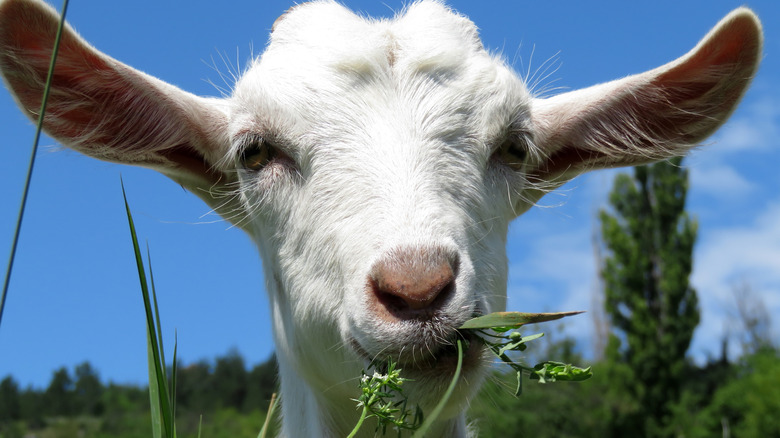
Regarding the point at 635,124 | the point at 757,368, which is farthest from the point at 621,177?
the point at 635,124

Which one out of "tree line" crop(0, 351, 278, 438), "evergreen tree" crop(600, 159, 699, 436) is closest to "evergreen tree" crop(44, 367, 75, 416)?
"tree line" crop(0, 351, 278, 438)

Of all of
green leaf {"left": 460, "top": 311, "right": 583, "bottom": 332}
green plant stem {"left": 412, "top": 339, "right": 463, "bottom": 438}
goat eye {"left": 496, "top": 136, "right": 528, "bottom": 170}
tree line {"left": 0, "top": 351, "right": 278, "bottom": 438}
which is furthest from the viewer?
tree line {"left": 0, "top": 351, "right": 278, "bottom": 438}

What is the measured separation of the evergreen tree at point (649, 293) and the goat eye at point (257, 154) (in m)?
46.6

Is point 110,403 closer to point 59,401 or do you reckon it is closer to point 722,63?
Result: point 59,401

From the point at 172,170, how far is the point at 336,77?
3.35ft

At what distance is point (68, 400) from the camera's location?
165ft

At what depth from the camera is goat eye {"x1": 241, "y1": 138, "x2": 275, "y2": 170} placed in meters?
3.40

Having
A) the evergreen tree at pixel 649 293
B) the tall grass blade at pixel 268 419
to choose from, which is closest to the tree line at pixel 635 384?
the evergreen tree at pixel 649 293

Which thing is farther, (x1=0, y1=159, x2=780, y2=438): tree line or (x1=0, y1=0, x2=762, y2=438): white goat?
(x1=0, y1=159, x2=780, y2=438): tree line

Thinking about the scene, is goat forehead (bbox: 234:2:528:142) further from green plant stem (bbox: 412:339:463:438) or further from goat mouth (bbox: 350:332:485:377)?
green plant stem (bbox: 412:339:463:438)

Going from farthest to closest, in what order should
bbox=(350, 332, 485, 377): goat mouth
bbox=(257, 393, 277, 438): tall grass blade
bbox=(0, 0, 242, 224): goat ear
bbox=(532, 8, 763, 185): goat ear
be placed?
bbox=(532, 8, 763, 185): goat ear → bbox=(0, 0, 242, 224): goat ear → bbox=(257, 393, 277, 438): tall grass blade → bbox=(350, 332, 485, 377): goat mouth

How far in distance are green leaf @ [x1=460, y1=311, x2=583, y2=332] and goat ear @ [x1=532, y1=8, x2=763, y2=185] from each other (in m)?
1.59

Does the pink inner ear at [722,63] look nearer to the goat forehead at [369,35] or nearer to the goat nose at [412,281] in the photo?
the goat forehead at [369,35]

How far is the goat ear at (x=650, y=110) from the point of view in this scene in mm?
3730
